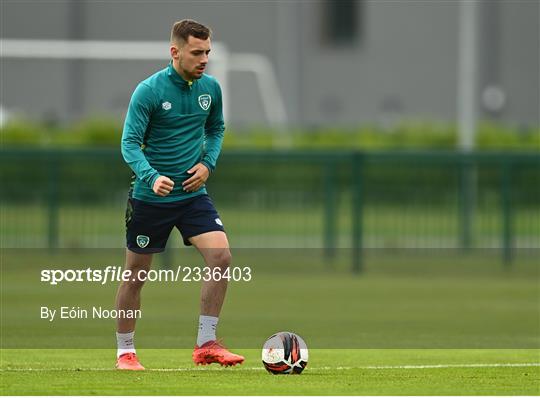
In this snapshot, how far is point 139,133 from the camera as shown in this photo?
9.84 meters

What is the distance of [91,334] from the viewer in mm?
13250

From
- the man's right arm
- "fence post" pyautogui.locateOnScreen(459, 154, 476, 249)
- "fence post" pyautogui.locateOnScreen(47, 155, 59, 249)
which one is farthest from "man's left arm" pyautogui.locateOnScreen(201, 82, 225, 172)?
"fence post" pyautogui.locateOnScreen(459, 154, 476, 249)

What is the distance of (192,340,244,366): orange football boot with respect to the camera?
993cm

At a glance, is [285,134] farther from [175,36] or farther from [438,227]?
[175,36]

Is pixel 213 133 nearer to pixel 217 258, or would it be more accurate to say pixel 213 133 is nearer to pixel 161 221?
pixel 161 221

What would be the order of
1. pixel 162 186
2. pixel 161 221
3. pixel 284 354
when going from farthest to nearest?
pixel 161 221
pixel 284 354
pixel 162 186

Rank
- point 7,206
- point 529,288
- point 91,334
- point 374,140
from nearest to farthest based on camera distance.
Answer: point 91,334 → point 529,288 → point 7,206 → point 374,140

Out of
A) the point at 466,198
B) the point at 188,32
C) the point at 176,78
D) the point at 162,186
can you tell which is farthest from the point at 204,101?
the point at 466,198

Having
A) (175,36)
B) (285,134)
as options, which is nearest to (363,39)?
(285,134)

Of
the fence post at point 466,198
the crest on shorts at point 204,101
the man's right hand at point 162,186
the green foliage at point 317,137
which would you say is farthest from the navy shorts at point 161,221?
the green foliage at point 317,137

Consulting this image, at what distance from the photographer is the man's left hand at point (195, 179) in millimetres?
10008

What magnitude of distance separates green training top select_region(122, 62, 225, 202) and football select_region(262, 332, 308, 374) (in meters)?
1.14

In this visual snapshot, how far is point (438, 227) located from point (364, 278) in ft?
7.11

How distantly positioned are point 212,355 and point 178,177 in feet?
3.80
